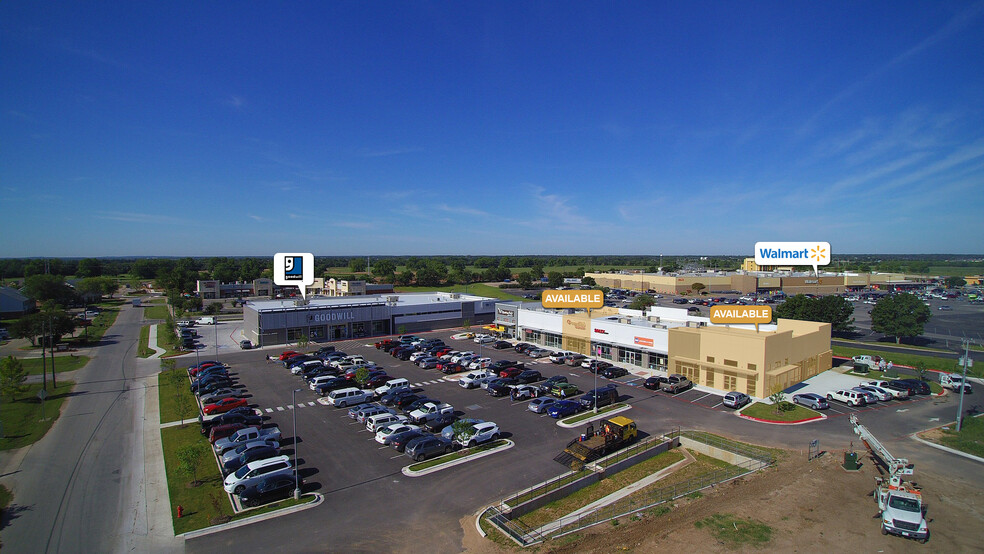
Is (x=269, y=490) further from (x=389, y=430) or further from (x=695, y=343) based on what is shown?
(x=695, y=343)

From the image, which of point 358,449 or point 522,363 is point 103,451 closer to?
point 358,449

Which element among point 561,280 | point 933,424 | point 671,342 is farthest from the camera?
point 561,280

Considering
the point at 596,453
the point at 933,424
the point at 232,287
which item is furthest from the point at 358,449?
the point at 232,287

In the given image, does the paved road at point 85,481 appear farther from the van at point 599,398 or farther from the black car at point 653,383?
the black car at point 653,383

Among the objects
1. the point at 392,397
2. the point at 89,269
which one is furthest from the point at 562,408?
the point at 89,269

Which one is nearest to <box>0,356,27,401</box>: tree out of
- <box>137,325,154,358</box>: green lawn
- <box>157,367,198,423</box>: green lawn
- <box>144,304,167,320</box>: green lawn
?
<box>157,367,198,423</box>: green lawn

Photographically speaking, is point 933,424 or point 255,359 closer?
point 933,424
